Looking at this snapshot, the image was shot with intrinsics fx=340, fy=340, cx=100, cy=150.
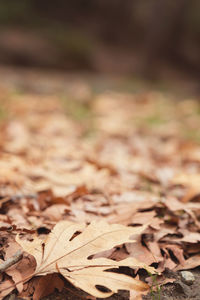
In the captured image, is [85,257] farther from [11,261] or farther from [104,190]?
[104,190]

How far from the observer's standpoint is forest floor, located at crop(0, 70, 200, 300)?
2.64ft

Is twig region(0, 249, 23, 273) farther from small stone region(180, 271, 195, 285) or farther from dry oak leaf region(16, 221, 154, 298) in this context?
small stone region(180, 271, 195, 285)

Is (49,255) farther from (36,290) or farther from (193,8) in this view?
(193,8)

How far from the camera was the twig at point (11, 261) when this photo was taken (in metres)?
0.75

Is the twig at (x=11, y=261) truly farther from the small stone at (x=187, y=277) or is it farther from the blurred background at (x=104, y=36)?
the blurred background at (x=104, y=36)

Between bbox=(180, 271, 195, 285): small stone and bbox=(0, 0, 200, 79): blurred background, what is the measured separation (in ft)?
18.8

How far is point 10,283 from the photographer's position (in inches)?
29.5

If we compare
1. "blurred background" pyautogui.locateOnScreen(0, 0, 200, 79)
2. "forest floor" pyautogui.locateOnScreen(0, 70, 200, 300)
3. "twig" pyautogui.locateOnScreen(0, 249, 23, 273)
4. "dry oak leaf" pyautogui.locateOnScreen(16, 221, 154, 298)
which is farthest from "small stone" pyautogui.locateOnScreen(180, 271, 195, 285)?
"blurred background" pyautogui.locateOnScreen(0, 0, 200, 79)

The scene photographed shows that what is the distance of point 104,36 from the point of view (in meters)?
9.66

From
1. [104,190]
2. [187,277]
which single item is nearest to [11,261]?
[187,277]

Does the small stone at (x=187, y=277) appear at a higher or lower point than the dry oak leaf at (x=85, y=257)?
lower

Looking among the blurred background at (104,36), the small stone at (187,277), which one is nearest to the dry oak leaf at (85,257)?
the small stone at (187,277)

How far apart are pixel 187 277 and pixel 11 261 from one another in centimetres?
43

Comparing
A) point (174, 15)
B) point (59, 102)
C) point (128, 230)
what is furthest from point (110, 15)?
point (128, 230)
